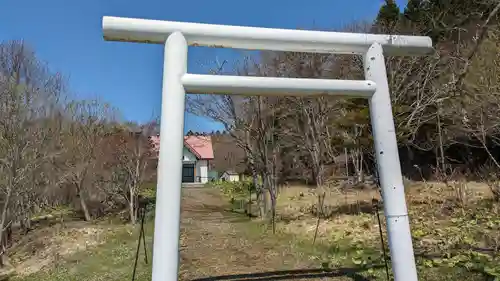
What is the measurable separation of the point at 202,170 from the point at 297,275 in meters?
29.6

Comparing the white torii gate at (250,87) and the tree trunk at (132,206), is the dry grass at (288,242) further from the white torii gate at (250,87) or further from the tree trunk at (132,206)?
the white torii gate at (250,87)

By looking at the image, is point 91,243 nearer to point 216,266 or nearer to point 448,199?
point 216,266

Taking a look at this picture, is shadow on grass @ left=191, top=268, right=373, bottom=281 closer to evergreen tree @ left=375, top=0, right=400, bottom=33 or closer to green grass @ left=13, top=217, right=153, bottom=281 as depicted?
green grass @ left=13, top=217, right=153, bottom=281

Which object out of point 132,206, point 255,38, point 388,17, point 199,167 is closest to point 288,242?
point 255,38

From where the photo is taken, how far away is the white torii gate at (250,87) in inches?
120

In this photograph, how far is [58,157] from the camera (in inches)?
559

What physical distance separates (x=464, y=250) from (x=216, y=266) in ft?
12.1

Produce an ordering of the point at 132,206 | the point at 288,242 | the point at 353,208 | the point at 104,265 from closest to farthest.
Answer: the point at 104,265, the point at 288,242, the point at 353,208, the point at 132,206

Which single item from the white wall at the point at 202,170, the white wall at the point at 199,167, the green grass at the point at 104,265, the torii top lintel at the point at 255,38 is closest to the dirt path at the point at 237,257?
the green grass at the point at 104,265

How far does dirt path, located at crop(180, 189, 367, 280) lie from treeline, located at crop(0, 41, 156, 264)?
12.1 feet

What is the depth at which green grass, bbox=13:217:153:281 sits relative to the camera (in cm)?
648

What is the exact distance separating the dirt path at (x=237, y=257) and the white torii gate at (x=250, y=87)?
1898 millimetres

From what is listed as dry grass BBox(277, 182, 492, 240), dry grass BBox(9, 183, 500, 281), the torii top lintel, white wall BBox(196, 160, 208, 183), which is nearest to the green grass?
dry grass BBox(9, 183, 500, 281)

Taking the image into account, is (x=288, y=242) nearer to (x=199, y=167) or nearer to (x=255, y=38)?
(x=255, y=38)
